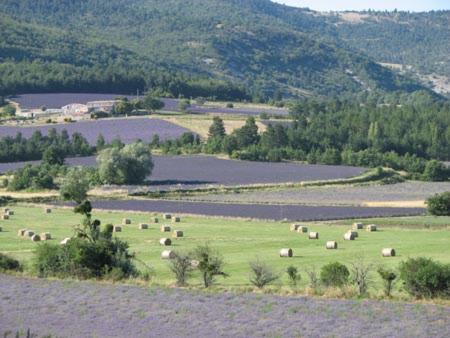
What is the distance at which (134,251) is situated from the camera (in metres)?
46.0

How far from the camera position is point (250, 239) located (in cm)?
5166

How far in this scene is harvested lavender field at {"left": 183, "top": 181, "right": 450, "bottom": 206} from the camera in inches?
2977

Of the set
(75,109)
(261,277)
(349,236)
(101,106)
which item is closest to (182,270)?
(261,277)

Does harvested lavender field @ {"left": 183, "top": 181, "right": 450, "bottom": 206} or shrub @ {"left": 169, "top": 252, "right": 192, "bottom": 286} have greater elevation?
shrub @ {"left": 169, "top": 252, "right": 192, "bottom": 286}

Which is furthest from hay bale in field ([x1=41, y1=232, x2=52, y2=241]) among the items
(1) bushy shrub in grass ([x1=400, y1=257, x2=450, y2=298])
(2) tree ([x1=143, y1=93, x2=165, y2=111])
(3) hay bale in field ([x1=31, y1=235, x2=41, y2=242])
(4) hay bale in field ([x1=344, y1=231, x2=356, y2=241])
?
(2) tree ([x1=143, y1=93, x2=165, y2=111])

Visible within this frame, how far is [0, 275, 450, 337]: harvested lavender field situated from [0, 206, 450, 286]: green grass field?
398 cm

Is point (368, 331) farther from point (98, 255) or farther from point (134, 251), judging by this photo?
point (134, 251)

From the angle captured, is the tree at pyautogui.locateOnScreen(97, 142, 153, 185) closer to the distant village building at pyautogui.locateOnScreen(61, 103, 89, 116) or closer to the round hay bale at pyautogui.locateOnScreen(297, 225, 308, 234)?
the round hay bale at pyautogui.locateOnScreen(297, 225, 308, 234)

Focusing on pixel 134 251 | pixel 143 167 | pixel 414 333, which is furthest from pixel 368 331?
pixel 143 167

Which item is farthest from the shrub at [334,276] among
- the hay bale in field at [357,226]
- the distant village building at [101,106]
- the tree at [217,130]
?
the distant village building at [101,106]

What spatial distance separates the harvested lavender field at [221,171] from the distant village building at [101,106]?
31092mm

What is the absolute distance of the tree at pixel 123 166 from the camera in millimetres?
87875

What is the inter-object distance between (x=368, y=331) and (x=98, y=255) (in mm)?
11649

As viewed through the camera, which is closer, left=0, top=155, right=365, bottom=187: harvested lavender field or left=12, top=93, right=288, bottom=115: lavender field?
left=0, top=155, right=365, bottom=187: harvested lavender field
